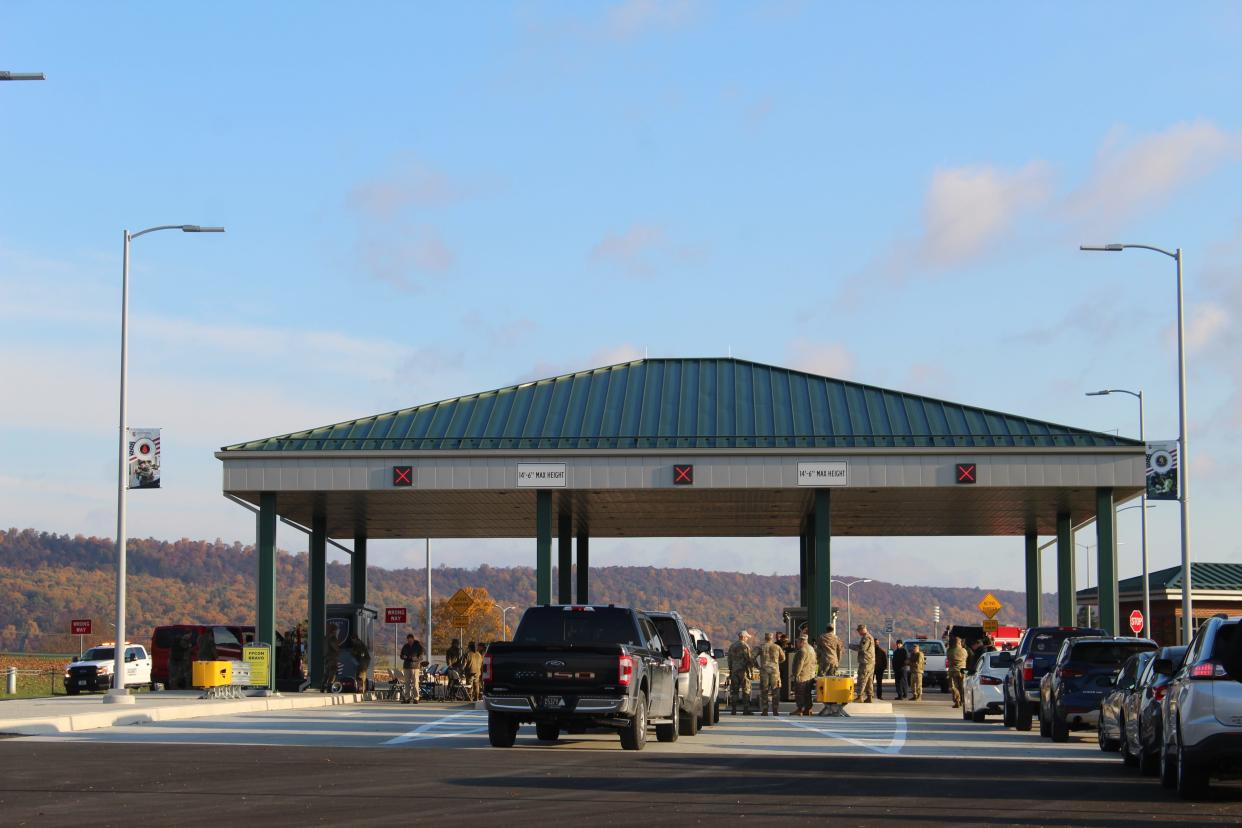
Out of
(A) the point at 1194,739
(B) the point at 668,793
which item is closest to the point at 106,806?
(B) the point at 668,793

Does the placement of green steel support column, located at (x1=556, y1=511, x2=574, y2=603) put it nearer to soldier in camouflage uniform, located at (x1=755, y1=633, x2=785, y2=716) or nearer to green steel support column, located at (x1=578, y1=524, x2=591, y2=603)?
A: green steel support column, located at (x1=578, y1=524, x2=591, y2=603)

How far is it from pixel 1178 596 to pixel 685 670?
1784 inches

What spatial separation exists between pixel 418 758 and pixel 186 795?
5228 millimetres

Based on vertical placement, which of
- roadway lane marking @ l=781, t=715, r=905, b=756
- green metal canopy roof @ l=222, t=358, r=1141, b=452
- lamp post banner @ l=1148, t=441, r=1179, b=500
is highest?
green metal canopy roof @ l=222, t=358, r=1141, b=452

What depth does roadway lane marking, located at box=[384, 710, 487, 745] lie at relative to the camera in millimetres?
24341

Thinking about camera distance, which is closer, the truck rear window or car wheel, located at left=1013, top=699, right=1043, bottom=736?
the truck rear window

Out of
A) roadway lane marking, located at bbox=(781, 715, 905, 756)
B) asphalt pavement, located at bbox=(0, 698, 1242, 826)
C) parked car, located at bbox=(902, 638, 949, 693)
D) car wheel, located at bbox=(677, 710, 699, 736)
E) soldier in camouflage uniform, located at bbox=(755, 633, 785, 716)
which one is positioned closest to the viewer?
asphalt pavement, located at bbox=(0, 698, 1242, 826)

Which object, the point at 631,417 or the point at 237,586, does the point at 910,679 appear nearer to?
the point at 631,417

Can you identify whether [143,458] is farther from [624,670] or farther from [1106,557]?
[1106,557]

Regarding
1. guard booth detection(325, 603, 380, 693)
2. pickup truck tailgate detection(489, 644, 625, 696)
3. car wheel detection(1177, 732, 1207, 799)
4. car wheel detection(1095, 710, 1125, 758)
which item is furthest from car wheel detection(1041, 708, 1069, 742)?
guard booth detection(325, 603, 380, 693)

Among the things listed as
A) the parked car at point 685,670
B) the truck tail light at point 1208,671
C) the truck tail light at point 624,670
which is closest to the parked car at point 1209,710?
the truck tail light at point 1208,671

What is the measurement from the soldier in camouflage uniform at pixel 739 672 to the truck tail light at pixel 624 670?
1257cm

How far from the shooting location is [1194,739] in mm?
14805

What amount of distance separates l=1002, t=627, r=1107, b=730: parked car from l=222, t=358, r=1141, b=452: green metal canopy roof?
11854 millimetres
